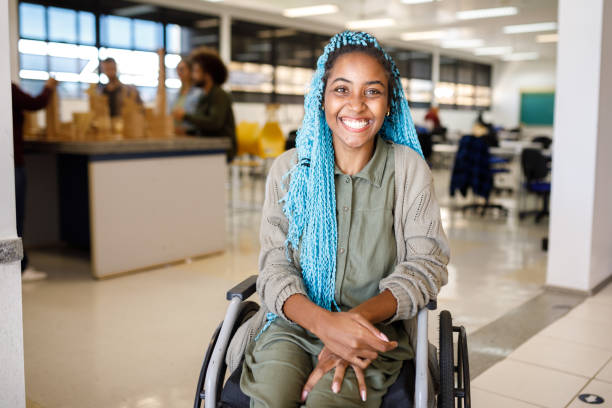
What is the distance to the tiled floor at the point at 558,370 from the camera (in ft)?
7.48

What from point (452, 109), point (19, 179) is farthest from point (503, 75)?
point (19, 179)

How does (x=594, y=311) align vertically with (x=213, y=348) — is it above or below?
below

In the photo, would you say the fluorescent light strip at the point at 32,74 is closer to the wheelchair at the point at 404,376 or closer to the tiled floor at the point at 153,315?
the tiled floor at the point at 153,315

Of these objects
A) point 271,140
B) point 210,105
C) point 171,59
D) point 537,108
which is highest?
point 171,59

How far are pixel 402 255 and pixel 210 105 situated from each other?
3594 millimetres

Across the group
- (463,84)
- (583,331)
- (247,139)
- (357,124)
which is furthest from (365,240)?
(463,84)

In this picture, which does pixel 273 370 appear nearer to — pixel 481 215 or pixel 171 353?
pixel 171 353

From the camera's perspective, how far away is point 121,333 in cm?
296

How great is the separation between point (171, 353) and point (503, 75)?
800 inches

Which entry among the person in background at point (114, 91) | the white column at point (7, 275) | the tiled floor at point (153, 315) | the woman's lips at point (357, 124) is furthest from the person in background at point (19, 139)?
the woman's lips at point (357, 124)

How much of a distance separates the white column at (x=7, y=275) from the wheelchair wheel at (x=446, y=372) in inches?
43.7

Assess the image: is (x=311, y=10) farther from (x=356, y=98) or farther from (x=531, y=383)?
(x=356, y=98)

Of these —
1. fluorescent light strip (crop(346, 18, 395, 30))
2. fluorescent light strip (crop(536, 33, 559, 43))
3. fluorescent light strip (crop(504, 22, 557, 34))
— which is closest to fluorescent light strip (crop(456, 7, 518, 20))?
fluorescent light strip (crop(346, 18, 395, 30))

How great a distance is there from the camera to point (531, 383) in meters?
2.41
